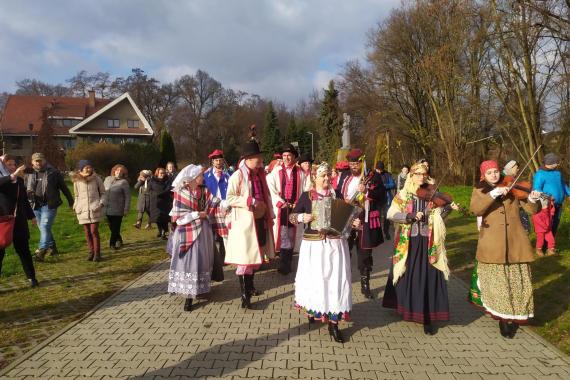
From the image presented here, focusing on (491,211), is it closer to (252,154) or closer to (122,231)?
(252,154)

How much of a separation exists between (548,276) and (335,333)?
4.24m

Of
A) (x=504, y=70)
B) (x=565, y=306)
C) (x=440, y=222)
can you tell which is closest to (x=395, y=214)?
(x=440, y=222)

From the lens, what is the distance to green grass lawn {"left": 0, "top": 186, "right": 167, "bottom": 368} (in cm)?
494

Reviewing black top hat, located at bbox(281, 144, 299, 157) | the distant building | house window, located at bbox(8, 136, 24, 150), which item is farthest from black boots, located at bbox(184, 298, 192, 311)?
house window, located at bbox(8, 136, 24, 150)

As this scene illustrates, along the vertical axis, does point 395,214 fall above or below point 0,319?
above

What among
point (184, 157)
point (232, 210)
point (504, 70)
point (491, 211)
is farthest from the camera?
point (184, 157)

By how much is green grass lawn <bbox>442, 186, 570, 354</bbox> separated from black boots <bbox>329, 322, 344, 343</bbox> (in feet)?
7.23

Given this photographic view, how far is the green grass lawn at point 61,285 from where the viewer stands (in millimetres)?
4938

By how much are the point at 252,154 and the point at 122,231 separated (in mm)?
7904

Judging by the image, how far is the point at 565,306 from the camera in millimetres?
5613

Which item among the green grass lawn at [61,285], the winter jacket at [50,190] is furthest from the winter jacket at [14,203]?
the winter jacket at [50,190]

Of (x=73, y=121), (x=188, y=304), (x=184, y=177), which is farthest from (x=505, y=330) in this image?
(x=73, y=121)

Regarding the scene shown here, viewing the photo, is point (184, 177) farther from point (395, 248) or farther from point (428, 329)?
point (428, 329)

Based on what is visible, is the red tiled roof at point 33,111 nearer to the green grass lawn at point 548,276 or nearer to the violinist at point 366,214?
the green grass lawn at point 548,276
